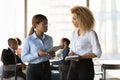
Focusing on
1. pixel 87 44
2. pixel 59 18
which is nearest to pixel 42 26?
pixel 87 44

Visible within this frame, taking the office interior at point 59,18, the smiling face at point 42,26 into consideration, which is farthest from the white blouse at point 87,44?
the office interior at point 59,18

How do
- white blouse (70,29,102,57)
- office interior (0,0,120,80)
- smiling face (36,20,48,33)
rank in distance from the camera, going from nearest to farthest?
white blouse (70,29,102,57) → smiling face (36,20,48,33) → office interior (0,0,120,80)

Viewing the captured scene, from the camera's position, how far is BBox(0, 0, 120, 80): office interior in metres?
7.53

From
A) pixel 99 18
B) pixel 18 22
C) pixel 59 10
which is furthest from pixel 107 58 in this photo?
pixel 18 22

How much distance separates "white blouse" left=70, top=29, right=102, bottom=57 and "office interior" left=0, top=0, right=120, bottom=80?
4724mm

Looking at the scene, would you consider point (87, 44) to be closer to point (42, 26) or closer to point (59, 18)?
point (42, 26)

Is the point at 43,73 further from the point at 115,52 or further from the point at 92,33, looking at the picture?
the point at 115,52

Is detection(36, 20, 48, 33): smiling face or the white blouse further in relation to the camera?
detection(36, 20, 48, 33): smiling face

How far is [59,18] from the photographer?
769 centimetres

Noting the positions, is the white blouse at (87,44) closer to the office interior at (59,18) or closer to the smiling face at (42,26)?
the smiling face at (42,26)

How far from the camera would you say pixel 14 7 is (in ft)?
24.8

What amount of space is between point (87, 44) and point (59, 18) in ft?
16.3

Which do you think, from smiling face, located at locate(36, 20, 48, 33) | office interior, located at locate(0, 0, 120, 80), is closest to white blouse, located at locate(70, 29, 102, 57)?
smiling face, located at locate(36, 20, 48, 33)

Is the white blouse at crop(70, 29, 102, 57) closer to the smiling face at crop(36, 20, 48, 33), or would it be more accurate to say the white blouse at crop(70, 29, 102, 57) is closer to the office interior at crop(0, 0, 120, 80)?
the smiling face at crop(36, 20, 48, 33)
